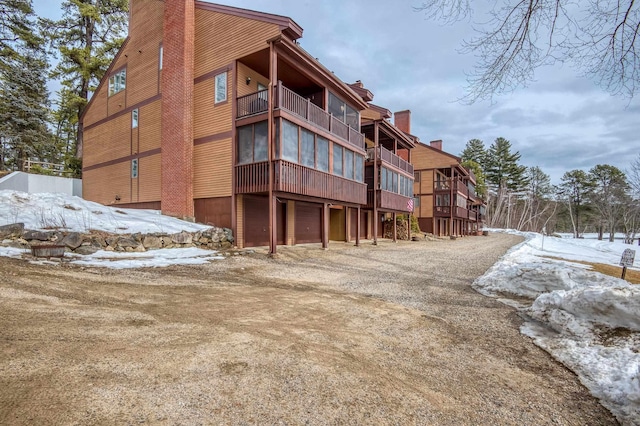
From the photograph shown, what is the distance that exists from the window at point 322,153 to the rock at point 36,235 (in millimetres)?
9771

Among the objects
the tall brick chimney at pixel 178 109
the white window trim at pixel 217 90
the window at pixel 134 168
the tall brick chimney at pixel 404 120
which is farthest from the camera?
the tall brick chimney at pixel 404 120

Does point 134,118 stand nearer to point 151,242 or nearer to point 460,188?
point 151,242

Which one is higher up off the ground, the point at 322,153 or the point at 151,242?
the point at 322,153

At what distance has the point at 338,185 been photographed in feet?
51.8

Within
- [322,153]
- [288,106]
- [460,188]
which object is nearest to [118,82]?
[288,106]

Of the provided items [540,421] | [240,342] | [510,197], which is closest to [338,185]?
[240,342]

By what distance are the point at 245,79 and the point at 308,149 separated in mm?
4294

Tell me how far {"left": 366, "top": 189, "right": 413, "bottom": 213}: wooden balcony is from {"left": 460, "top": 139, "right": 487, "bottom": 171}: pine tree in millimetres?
54864

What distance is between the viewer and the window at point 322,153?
1454 centimetres

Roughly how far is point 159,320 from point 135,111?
17.5 meters

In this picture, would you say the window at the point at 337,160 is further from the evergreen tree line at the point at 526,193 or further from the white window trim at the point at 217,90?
the evergreen tree line at the point at 526,193

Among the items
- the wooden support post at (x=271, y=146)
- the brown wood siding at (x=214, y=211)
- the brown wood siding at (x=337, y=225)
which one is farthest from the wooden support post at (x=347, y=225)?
the wooden support post at (x=271, y=146)

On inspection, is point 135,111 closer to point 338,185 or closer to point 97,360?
point 338,185

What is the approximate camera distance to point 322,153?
1484cm
